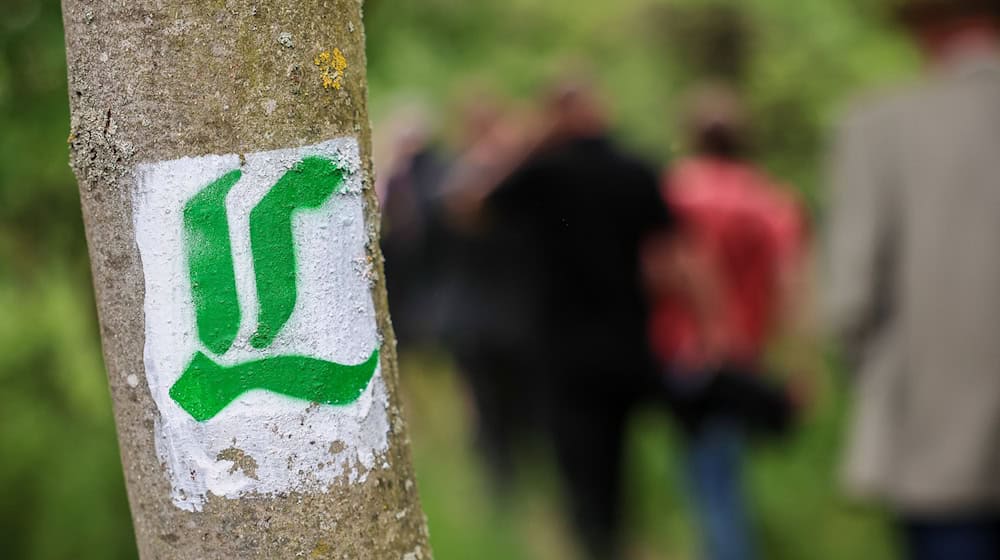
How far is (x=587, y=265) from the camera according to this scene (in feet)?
15.1

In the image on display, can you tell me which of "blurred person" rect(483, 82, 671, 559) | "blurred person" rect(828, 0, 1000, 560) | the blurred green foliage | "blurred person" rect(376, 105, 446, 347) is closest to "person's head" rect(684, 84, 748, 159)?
"blurred person" rect(483, 82, 671, 559)

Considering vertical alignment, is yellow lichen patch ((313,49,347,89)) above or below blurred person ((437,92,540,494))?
above

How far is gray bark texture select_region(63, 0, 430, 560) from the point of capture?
1162 millimetres

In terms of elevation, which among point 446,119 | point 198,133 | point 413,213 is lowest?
point 413,213

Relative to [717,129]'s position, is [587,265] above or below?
below

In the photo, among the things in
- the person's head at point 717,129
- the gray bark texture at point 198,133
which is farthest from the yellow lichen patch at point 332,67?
the person's head at point 717,129

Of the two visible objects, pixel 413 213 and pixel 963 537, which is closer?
pixel 963 537

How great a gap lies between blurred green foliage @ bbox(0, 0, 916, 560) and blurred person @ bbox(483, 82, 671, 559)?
0.49 meters

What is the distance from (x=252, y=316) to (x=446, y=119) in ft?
27.4

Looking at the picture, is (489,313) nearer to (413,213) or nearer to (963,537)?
(413,213)

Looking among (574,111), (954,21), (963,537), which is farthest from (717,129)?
(963,537)

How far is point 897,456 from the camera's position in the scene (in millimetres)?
3381

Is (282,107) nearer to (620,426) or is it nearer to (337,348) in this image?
(337,348)

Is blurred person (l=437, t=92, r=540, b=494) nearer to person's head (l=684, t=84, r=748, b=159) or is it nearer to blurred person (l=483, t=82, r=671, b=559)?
blurred person (l=483, t=82, r=671, b=559)
